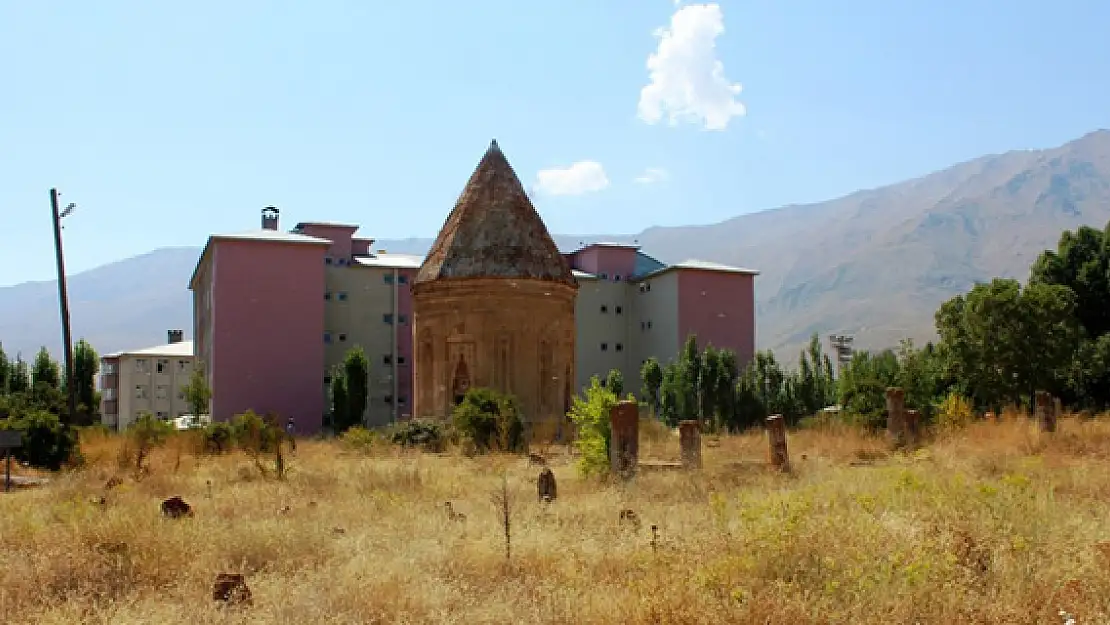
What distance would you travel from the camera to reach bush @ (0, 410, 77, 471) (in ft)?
58.1

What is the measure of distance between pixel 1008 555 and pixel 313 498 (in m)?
7.85

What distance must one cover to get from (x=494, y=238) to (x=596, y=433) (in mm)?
13108

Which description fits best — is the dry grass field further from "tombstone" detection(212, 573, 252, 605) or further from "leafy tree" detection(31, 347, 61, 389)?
"leafy tree" detection(31, 347, 61, 389)

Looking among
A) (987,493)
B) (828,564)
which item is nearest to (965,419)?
(987,493)

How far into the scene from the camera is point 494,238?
2705cm

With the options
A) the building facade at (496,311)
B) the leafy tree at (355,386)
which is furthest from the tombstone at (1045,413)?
the leafy tree at (355,386)

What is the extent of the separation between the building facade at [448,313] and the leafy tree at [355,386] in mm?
2251

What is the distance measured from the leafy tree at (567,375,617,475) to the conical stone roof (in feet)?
38.1

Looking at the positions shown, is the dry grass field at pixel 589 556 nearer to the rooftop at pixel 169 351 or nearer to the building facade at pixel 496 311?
the building facade at pixel 496 311

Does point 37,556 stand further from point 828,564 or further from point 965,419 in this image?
point 965,419

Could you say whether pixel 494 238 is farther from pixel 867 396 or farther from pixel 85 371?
pixel 85 371

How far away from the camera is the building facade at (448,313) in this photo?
26.7 metres

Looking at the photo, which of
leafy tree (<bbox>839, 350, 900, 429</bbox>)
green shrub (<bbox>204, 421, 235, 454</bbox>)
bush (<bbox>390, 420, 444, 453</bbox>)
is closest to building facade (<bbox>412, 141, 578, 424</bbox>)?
bush (<bbox>390, 420, 444, 453</bbox>)

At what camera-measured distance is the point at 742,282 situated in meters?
50.5
